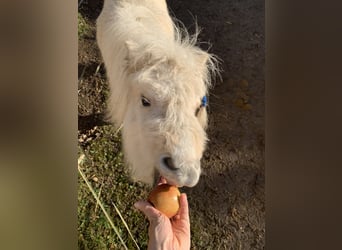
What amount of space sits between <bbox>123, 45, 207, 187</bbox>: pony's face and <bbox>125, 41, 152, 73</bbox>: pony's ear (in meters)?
0.01

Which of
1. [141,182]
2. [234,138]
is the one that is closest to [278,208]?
[234,138]

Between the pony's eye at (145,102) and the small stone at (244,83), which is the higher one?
the pony's eye at (145,102)

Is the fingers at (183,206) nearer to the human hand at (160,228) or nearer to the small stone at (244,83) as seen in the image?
the human hand at (160,228)

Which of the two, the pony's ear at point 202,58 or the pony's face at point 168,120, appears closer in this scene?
the pony's face at point 168,120

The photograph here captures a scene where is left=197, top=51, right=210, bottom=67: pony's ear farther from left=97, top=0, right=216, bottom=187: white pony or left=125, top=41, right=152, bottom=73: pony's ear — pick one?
left=125, top=41, right=152, bottom=73: pony's ear

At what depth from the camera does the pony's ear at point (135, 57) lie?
949 mm

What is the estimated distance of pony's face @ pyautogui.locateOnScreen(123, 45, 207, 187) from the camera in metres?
0.88

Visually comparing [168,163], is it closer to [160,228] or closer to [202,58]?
[160,228]

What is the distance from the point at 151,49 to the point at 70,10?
244 millimetres

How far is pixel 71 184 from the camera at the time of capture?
80 centimetres

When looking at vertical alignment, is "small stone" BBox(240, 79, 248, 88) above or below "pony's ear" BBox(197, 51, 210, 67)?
below

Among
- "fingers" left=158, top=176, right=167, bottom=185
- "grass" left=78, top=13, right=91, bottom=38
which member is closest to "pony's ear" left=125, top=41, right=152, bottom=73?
"grass" left=78, top=13, right=91, bottom=38

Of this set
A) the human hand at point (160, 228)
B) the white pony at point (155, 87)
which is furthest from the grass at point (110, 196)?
the human hand at point (160, 228)

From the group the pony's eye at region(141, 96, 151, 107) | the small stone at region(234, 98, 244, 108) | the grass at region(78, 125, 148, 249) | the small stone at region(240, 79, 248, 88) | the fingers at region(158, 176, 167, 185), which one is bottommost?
the grass at region(78, 125, 148, 249)
